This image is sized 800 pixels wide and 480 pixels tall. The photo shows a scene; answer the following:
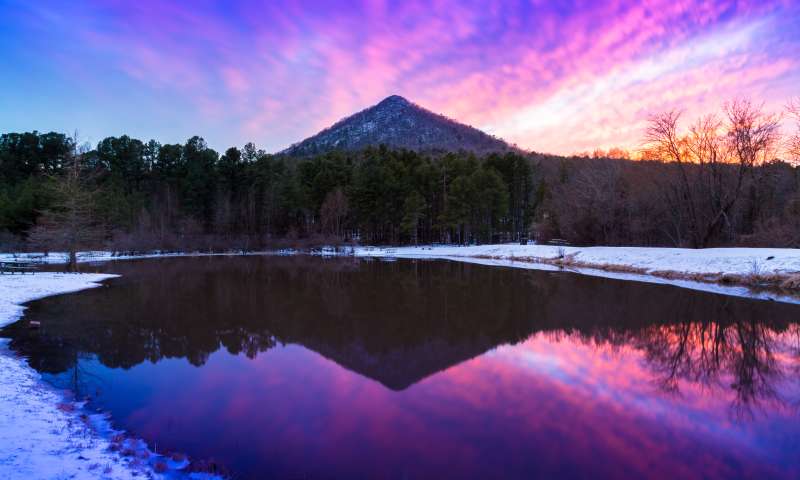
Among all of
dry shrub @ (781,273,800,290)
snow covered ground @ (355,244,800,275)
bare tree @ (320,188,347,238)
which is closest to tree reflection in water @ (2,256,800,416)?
dry shrub @ (781,273,800,290)

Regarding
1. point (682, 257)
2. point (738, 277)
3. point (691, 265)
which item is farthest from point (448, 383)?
point (682, 257)

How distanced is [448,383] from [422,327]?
483 centimetres

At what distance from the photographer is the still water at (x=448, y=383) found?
5508mm

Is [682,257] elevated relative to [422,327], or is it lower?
elevated

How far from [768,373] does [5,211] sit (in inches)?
2930

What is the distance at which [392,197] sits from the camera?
67.2 m

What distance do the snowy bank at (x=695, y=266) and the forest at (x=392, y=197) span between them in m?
6.63

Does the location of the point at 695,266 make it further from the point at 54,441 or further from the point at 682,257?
the point at 54,441

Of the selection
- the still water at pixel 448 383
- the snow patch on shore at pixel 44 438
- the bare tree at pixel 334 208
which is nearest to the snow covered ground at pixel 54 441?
the snow patch on shore at pixel 44 438

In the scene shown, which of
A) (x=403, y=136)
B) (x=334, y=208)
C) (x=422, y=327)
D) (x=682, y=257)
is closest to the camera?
(x=422, y=327)

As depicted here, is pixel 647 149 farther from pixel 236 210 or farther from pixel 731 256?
pixel 236 210

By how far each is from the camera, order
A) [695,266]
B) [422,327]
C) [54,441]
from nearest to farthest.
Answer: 1. [54,441]
2. [422,327]
3. [695,266]

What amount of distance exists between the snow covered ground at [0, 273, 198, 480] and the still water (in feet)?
1.62

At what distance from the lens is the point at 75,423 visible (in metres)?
6.07
